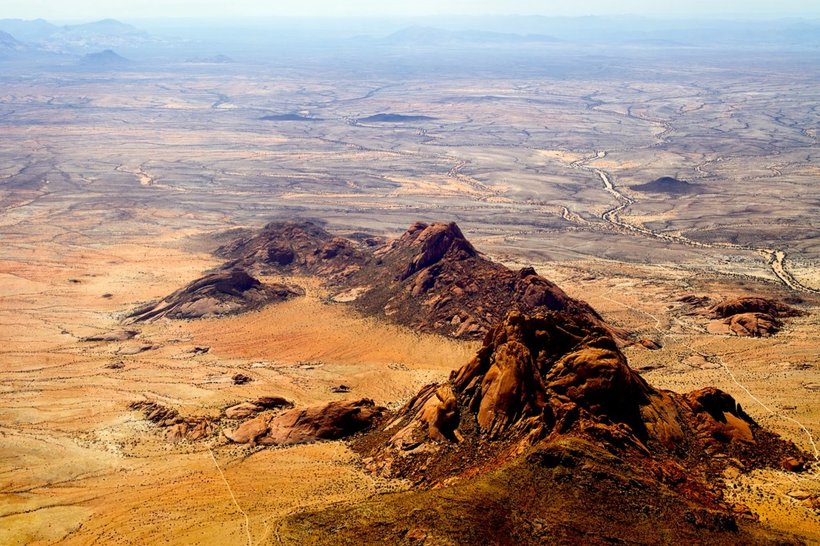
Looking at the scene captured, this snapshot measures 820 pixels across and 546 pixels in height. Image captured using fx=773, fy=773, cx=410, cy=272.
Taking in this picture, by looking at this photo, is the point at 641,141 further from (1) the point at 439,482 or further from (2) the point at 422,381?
(1) the point at 439,482

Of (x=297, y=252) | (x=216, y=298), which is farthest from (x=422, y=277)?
(x=297, y=252)

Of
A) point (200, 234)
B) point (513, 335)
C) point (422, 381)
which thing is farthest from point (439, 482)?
point (200, 234)

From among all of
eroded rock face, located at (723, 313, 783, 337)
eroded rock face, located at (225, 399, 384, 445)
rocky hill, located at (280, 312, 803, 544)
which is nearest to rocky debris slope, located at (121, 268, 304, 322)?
eroded rock face, located at (225, 399, 384, 445)

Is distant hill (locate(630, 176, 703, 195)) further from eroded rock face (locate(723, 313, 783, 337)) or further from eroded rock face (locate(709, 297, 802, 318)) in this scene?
eroded rock face (locate(723, 313, 783, 337))

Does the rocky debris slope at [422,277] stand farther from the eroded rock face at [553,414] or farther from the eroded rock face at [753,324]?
the eroded rock face at [553,414]

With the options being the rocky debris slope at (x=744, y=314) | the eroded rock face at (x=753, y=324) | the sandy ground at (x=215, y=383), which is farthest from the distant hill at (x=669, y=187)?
the eroded rock face at (x=753, y=324)
